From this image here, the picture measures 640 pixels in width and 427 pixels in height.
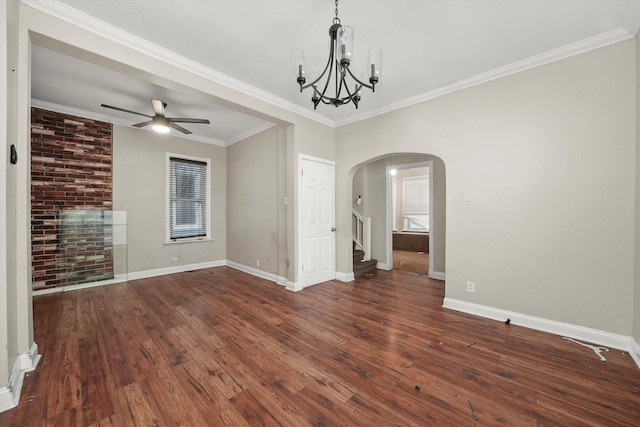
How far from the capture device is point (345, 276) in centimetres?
446

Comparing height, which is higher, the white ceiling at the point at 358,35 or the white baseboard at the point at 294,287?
the white ceiling at the point at 358,35

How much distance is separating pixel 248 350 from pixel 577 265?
10.9 feet

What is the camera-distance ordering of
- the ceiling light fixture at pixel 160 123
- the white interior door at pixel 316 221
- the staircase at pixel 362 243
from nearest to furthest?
the ceiling light fixture at pixel 160 123 → the white interior door at pixel 316 221 → the staircase at pixel 362 243

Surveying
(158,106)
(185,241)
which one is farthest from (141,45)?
(185,241)

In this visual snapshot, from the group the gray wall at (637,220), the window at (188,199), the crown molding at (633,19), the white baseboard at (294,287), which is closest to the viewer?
the crown molding at (633,19)

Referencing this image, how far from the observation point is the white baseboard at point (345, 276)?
4462 millimetres

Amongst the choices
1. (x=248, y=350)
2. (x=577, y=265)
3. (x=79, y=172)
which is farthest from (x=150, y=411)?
(x=79, y=172)

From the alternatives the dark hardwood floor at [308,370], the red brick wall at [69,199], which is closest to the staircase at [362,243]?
the dark hardwood floor at [308,370]

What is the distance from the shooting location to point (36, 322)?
2.75 meters

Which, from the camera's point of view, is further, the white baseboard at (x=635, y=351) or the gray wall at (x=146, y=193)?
the gray wall at (x=146, y=193)

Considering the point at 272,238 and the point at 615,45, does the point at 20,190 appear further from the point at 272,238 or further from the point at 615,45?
the point at 615,45

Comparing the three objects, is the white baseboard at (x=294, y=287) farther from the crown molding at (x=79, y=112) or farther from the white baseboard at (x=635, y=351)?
the crown molding at (x=79, y=112)

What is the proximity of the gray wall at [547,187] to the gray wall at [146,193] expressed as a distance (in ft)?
16.1

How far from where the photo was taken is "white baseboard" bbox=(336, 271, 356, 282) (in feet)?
14.6
